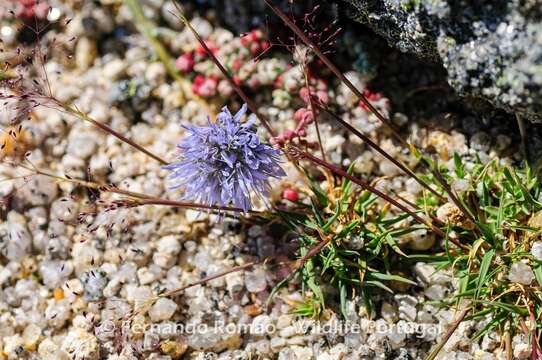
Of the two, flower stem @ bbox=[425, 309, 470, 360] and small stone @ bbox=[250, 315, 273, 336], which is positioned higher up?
small stone @ bbox=[250, 315, 273, 336]

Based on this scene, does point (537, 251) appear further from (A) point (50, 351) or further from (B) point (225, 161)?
(A) point (50, 351)

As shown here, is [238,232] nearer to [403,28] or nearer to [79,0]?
[403,28]

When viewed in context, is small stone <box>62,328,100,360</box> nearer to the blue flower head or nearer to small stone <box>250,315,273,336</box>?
small stone <box>250,315,273,336</box>

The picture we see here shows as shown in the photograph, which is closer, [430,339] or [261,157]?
[261,157]

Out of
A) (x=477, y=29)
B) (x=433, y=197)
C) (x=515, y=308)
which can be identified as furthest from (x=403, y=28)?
(x=515, y=308)

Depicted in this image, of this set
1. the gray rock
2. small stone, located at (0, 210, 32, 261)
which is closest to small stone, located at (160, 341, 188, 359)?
small stone, located at (0, 210, 32, 261)

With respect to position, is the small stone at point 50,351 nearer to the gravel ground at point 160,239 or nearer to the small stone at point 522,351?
A: the gravel ground at point 160,239
